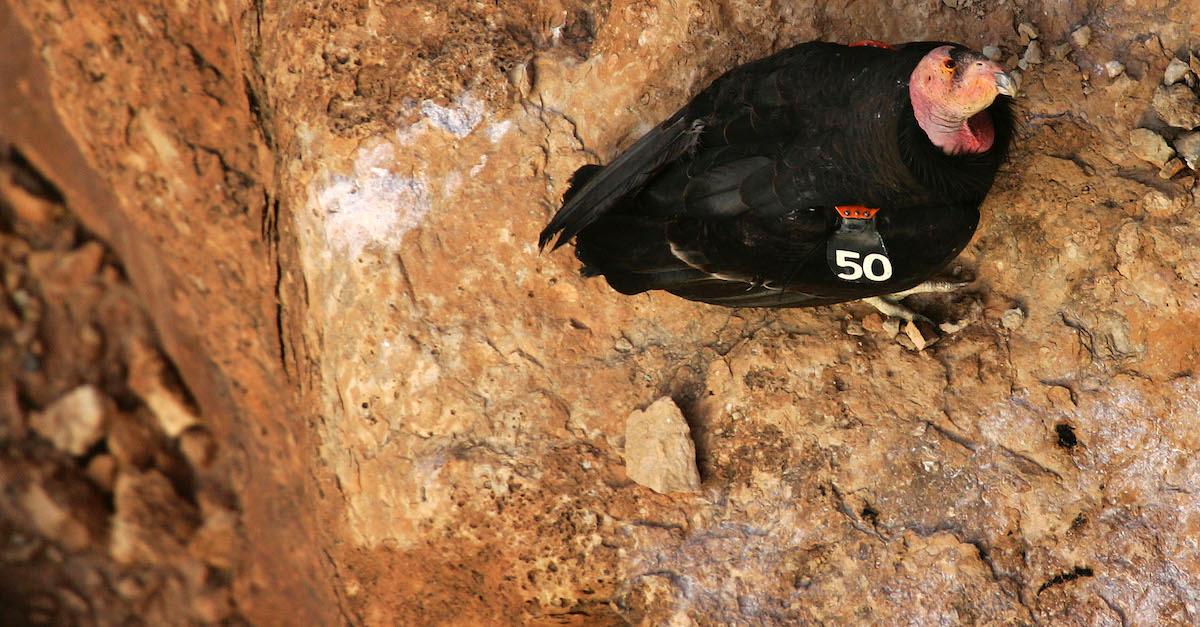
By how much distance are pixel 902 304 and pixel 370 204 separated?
1849 millimetres

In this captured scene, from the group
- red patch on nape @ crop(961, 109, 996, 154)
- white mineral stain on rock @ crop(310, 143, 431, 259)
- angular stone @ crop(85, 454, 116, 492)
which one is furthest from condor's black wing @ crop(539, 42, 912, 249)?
angular stone @ crop(85, 454, 116, 492)

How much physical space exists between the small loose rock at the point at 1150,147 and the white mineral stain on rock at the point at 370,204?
2.32 m

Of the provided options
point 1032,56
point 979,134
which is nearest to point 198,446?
point 979,134

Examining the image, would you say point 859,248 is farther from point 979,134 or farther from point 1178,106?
point 1178,106

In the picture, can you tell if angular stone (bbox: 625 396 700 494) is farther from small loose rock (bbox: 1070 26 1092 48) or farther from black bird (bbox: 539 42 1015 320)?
small loose rock (bbox: 1070 26 1092 48)

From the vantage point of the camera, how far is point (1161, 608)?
2768 millimetres

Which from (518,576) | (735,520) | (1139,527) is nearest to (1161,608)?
(1139,527)

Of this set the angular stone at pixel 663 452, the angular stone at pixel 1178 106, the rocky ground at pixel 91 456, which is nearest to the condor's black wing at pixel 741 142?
the angular stone at pixel 663 452

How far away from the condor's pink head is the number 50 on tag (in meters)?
0.36

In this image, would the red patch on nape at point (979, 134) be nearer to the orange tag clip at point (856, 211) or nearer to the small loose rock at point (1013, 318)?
the orange tag clip at point (856, 211)

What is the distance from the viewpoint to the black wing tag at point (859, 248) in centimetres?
274

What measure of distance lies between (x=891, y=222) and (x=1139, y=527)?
3.91ft

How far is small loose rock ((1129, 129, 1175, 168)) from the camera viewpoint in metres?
2.90

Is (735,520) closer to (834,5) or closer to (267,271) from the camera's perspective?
(834,5)
